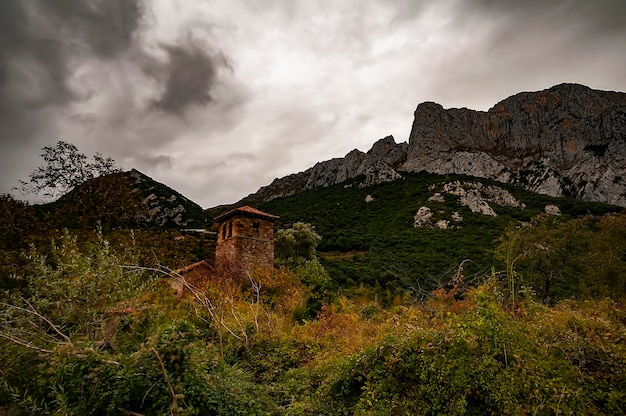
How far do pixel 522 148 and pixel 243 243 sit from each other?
80.6 metres

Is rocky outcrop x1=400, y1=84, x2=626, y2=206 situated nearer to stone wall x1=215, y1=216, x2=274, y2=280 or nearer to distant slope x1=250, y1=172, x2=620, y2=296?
distant slope x1=250, y1=172, x2=620, y2=296

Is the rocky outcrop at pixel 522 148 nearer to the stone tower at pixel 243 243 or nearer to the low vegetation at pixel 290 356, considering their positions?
the stone tower at pixel 243 243

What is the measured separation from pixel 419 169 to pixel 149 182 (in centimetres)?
5059

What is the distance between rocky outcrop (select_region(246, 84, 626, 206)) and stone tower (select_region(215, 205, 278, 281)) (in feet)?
150

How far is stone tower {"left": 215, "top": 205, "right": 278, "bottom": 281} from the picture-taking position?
22875mm

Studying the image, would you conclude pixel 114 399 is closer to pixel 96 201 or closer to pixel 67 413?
pixel 67 413

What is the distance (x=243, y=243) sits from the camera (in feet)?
76.3

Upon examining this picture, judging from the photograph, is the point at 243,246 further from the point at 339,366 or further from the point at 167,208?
the point at 339,366

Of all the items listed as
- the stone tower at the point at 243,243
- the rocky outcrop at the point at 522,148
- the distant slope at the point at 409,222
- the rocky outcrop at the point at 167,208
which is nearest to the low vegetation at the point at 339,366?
the stone tower at the point at 243,243

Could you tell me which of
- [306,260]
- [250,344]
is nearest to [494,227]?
[306,260]

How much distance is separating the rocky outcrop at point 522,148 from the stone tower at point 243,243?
4558 centimetres

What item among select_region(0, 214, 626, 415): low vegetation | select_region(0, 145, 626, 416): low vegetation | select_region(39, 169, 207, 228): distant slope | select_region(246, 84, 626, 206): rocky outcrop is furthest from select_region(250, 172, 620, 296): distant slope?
select_region(0, 214, 626, 415): low vegetation

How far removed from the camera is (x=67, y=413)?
3.59 meters

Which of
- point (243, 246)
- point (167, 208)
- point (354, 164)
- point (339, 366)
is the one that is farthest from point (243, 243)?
point (354, 164)
